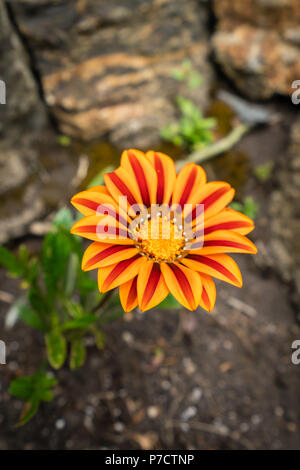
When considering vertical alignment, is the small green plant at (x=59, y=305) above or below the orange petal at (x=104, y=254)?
below

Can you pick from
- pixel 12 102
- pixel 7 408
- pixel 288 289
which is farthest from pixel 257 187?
pixel 7 408

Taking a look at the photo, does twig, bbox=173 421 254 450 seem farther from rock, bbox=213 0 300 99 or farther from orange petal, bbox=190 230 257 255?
rock, bbox=213 0 300 99

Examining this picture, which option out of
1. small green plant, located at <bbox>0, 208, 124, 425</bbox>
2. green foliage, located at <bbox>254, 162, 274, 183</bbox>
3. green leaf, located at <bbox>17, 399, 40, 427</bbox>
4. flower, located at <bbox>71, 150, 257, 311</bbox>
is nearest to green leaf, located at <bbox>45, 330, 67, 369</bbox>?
small green plant, located at <bbox>0, 208, 124, 425</bbox>

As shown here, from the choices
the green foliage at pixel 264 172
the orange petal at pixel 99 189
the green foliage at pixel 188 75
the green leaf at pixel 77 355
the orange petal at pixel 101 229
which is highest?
the green foliage at pixel 188 75

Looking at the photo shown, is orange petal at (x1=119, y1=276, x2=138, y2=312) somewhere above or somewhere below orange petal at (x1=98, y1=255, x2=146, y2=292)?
below

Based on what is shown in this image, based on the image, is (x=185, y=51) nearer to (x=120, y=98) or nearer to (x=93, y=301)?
(x=120, y=98)

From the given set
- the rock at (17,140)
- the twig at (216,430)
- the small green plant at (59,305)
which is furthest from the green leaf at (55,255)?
the twig at (216,430)

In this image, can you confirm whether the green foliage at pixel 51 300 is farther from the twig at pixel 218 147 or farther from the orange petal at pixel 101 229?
the twig at pixel 218 147
